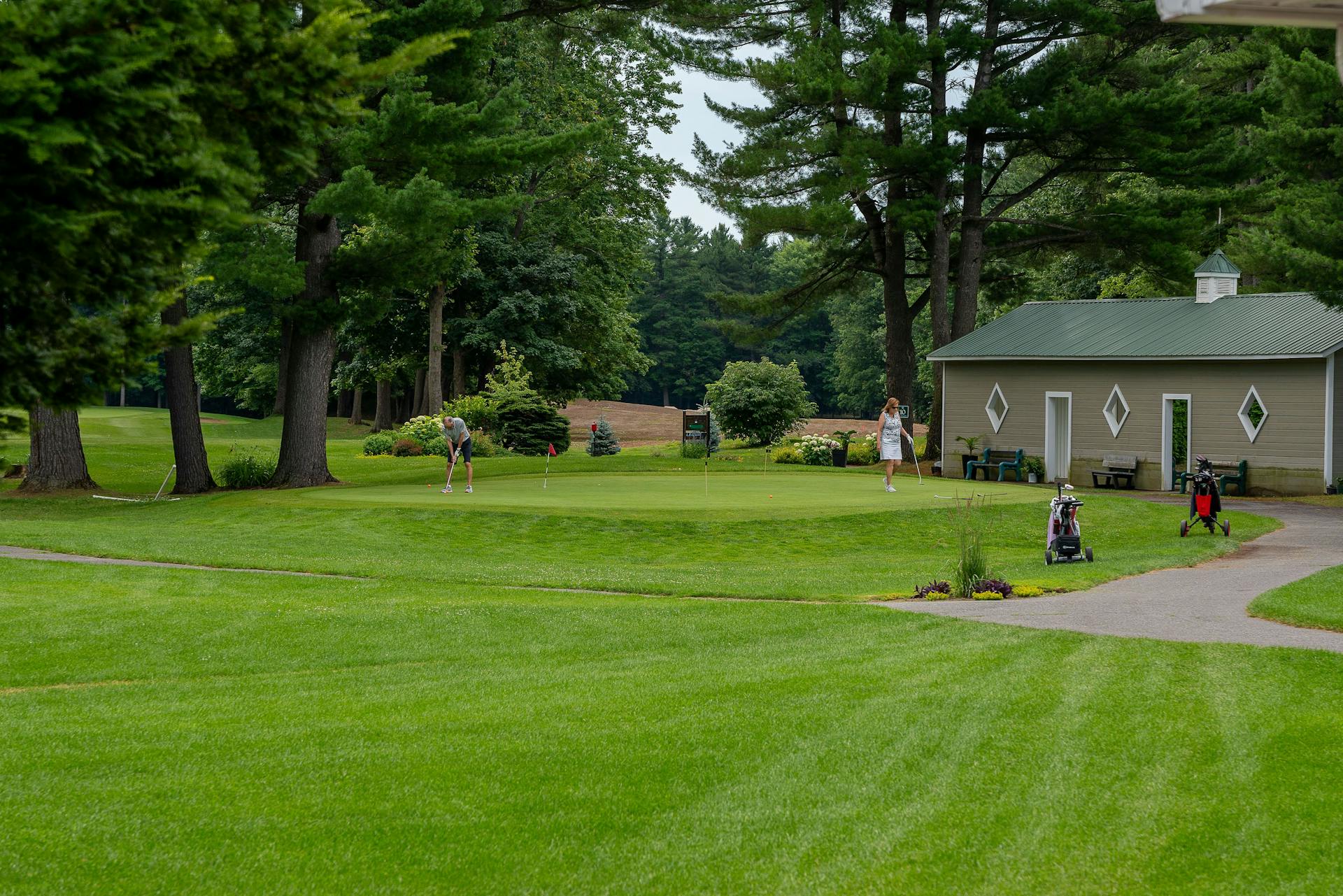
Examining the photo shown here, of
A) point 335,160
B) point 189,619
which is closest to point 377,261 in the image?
point 335,160

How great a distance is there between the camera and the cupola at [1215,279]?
3456 centimetres

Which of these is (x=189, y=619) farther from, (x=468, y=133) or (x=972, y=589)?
(x=468, y=133)

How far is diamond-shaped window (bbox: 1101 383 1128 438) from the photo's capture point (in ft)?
109

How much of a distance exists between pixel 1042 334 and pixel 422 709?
3066 cm

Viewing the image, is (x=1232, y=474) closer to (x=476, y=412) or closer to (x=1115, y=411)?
(x=1115, y=411)

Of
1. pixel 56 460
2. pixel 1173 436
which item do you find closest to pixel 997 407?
pixel 1173 436

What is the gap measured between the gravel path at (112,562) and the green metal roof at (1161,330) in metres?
23.2

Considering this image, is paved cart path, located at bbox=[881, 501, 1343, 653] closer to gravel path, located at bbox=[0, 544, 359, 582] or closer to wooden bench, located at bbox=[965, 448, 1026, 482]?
gravel path, located at bbox=[0, 544, 359, 582]

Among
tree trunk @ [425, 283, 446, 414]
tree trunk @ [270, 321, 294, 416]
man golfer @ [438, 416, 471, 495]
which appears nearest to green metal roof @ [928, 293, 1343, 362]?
man golfer @ [438, 416, 471, 495]

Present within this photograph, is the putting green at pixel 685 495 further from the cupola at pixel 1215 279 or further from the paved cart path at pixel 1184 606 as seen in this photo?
the cupola at pixel 1215 279

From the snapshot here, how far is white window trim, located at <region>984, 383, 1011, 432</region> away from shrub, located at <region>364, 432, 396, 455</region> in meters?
19.2

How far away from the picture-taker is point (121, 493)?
27859 millimetres

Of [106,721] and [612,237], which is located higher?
[612,237]

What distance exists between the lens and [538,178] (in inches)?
1946
